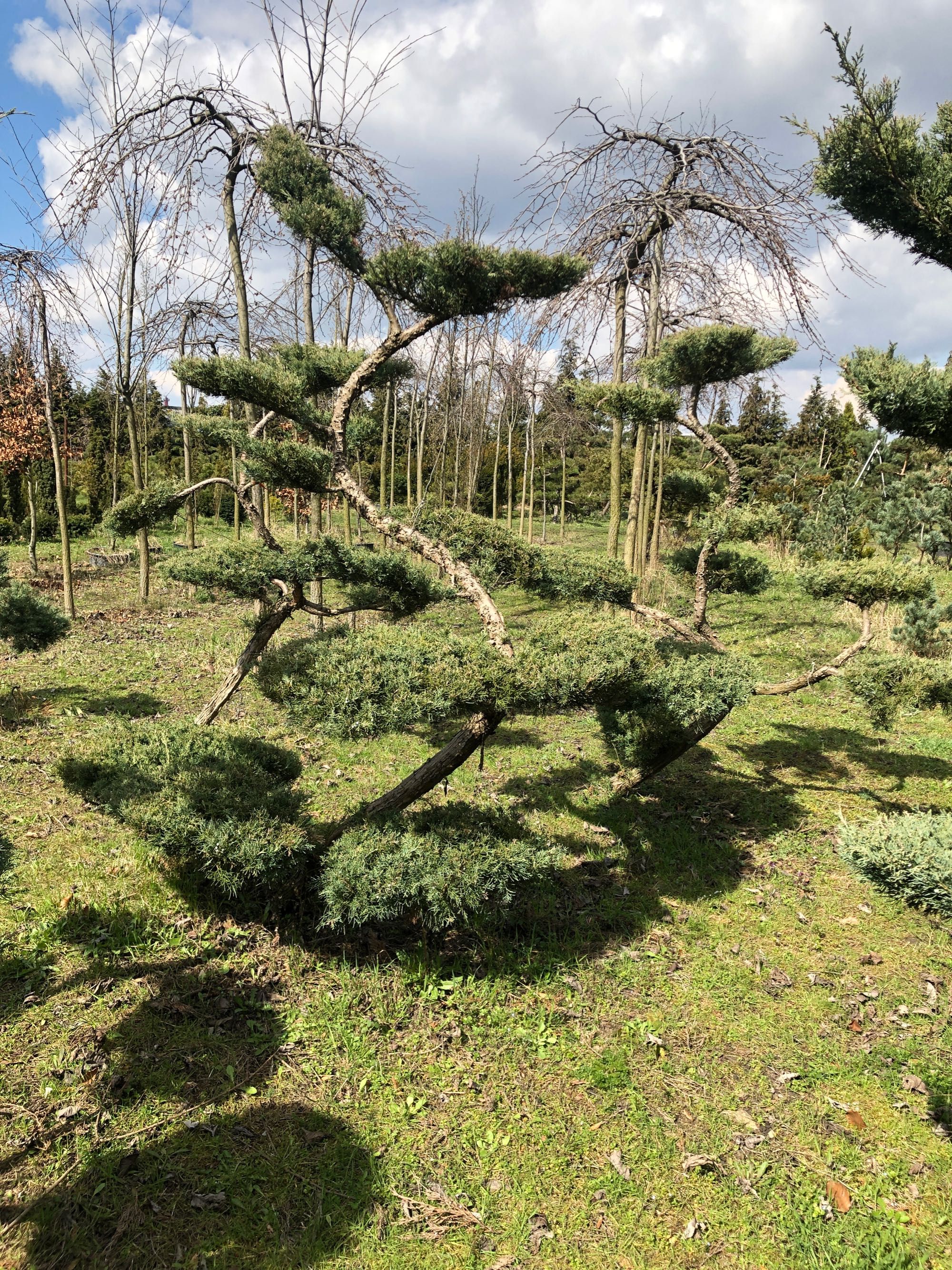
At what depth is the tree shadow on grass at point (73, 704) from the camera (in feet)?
20.6

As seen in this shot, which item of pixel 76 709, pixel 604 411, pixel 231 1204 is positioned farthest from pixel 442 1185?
pixel 76 709

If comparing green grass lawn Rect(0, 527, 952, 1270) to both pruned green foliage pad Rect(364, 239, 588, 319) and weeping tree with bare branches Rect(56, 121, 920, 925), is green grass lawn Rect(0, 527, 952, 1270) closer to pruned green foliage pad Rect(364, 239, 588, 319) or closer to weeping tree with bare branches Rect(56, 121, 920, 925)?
weeping tree with bare branches Rect(56, 121, 920, 925)

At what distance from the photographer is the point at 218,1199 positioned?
2.51m

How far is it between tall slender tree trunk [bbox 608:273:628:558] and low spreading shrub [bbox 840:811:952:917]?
13.4 feet

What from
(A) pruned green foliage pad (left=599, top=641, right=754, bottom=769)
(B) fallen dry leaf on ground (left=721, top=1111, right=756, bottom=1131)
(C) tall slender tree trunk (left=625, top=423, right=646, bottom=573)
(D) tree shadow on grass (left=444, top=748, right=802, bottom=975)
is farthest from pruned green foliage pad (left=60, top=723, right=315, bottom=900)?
(C) tall slender tree trunk (left=625, top=423, right=646, bottom=573)

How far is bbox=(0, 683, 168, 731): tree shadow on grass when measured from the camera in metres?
6.29

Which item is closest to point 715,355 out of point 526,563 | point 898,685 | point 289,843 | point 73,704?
point 526,563

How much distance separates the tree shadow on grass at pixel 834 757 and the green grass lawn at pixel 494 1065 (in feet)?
2.31

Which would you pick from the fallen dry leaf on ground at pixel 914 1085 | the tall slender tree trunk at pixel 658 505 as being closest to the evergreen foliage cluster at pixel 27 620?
the tall slender tree trunk at pixel 658 505

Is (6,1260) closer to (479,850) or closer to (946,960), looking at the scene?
(479,850)

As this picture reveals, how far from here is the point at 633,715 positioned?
189 inches

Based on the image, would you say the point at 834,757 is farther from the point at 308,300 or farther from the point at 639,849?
the point at 308,300

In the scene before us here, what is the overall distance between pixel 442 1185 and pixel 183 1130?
3.55 ft

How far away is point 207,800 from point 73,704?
4105 millimetres
